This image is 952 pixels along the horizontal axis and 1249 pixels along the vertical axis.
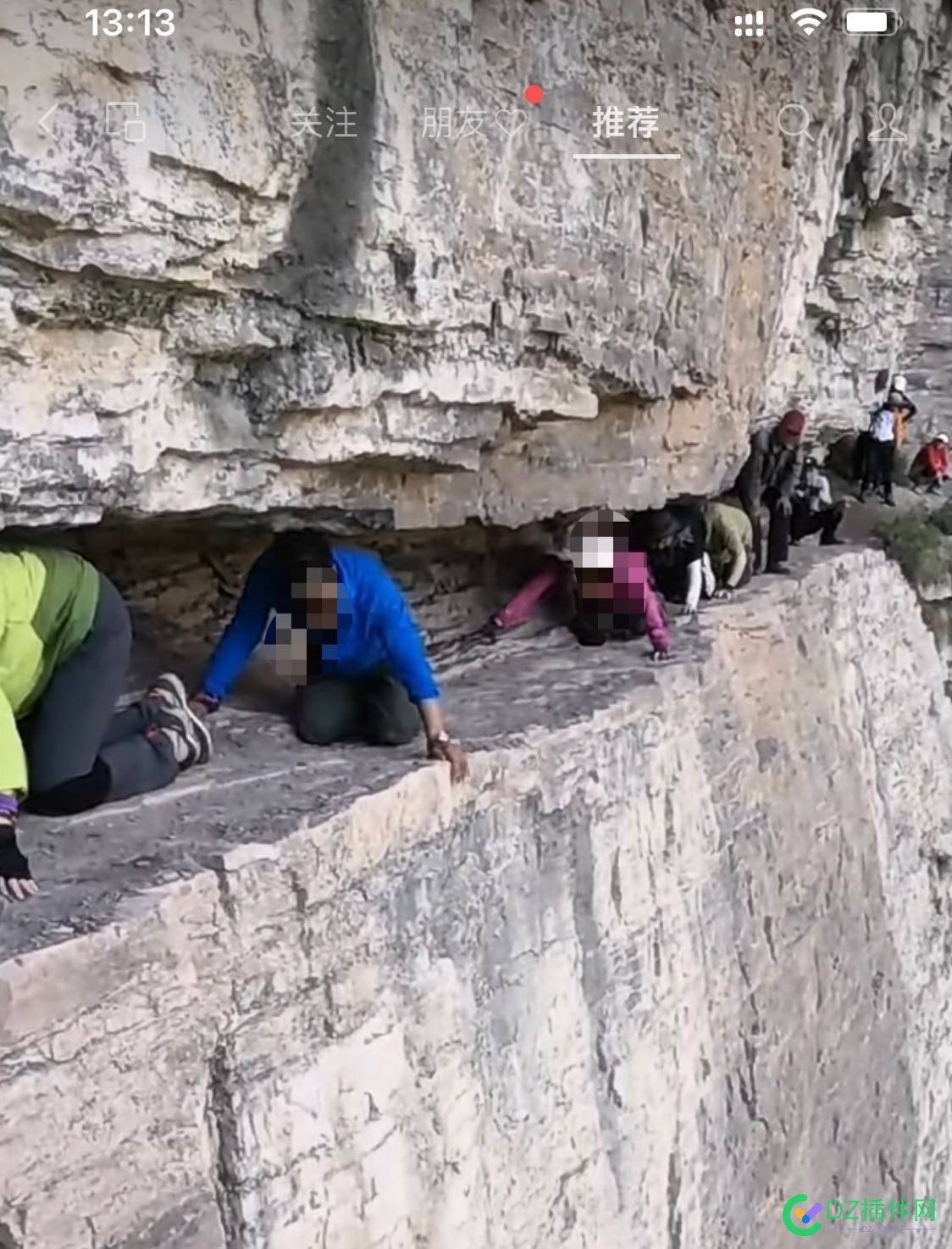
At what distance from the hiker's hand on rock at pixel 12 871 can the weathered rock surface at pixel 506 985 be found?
64 mm

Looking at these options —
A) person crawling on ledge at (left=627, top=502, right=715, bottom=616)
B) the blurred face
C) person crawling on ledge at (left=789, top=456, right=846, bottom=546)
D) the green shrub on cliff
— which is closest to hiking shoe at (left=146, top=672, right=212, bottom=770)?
the blurred face

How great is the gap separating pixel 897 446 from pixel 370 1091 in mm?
6638

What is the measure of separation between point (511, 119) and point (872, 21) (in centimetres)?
306

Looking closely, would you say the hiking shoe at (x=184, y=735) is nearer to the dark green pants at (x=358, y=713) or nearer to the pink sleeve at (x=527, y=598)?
the dark green pants at (x=358, y=713)

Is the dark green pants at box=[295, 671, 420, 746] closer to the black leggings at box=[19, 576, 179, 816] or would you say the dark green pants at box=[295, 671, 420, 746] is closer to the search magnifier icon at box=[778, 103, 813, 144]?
the black leggings at box=[19, 576, 179, 816]

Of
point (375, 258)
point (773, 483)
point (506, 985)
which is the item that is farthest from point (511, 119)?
point (773, 483)

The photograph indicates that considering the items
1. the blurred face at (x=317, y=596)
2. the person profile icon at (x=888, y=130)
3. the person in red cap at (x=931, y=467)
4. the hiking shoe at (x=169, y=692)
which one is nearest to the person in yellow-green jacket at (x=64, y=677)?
the hiking shoe at (x=169, y=692)

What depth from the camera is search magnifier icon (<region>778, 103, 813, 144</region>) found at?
16.1ft

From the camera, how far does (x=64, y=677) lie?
2.66 metres

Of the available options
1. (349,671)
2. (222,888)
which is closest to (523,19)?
(349,671)

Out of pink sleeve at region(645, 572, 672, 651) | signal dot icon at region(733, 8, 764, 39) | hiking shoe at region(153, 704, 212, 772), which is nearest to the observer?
hiking shoe at region(153, 704, 212, 772)

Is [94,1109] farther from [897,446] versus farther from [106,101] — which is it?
[897,446]

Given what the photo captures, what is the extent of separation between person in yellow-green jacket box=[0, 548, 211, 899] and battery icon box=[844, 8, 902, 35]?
4.03 m

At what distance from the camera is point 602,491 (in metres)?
4.45
